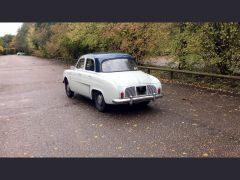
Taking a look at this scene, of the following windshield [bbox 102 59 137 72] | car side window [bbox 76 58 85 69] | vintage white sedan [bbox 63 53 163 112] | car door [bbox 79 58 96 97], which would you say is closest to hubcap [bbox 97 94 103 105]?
vintage white sedan [bbox 63 53 163 112]

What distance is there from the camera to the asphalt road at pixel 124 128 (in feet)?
22.1

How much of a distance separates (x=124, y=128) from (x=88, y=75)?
9.41 ft

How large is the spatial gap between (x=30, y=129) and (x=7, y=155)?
1965mm

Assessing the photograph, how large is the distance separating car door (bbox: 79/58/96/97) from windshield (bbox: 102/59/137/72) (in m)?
0.45

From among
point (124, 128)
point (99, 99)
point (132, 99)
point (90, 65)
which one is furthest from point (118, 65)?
point (124, 128)

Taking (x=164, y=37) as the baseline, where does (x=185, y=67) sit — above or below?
below

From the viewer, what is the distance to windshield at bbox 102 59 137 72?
10352 millimetres

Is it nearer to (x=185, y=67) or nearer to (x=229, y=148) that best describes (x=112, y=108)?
(x=229, y=148)

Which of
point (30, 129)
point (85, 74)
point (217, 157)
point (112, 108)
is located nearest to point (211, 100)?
point (112, 108)

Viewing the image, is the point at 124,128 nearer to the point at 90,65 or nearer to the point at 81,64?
the point at 90,65

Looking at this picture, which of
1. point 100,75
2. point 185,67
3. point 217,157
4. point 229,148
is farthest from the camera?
point 185,67

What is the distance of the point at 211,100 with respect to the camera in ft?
37.1

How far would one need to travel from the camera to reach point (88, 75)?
34.6ft

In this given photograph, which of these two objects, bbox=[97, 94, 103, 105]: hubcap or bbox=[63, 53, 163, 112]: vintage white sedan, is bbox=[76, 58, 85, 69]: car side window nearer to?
bbox=[63, 53, 163, 112]: vintage white sedan
